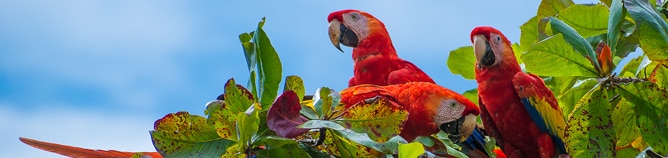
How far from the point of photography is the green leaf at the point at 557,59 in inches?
55.6

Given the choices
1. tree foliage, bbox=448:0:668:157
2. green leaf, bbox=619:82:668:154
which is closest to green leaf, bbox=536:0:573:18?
tree foliage, bbox=448:0:668:157

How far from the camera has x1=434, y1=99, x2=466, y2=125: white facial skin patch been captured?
190 centimetres

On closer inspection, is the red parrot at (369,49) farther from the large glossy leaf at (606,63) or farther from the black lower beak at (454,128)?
the large glossy leaf at (606,63)

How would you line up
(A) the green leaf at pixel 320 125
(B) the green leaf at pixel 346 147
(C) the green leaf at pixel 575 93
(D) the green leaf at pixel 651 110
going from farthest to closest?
(C) the green leaf at pixel 575 93, (D) the green leaf at pixel 651 110, (B) the green leaf at pixel 346 147, (A) the green leaf at pixel 320 125

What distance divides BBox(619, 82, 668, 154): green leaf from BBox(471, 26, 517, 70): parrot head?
820 mm

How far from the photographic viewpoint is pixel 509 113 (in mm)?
2229

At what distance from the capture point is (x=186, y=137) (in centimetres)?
123

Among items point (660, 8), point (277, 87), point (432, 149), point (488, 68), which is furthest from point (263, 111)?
point (488, 68)

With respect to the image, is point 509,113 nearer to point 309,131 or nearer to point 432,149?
point 432,149

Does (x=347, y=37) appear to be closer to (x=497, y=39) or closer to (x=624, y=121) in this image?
(x=497, y=39)

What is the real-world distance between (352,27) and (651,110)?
151 centimetres

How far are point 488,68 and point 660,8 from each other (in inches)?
22.5

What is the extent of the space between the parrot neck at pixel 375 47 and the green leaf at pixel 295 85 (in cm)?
141

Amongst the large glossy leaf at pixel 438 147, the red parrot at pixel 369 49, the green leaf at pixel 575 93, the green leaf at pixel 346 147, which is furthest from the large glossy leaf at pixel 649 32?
the red parrot at pixel 369 49
